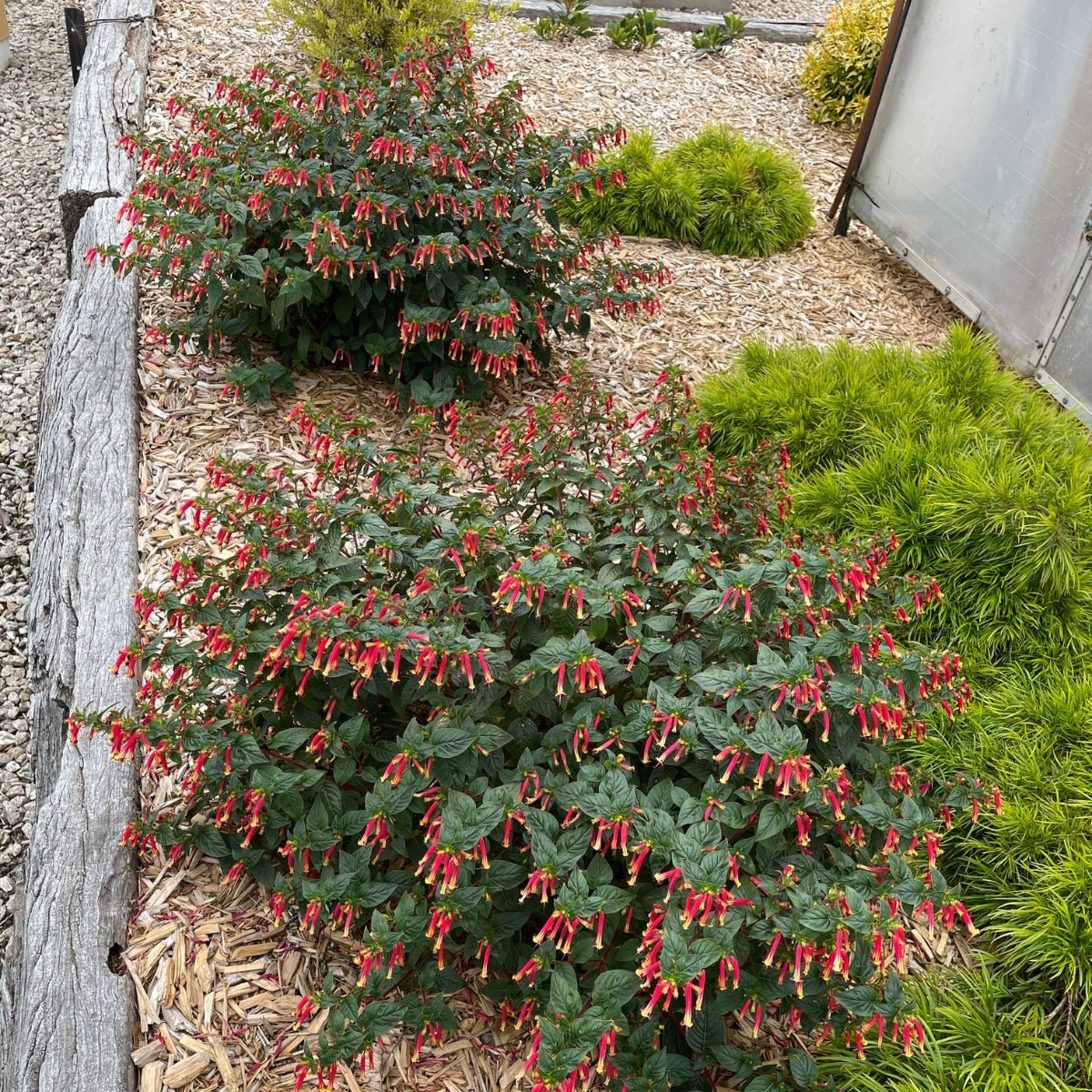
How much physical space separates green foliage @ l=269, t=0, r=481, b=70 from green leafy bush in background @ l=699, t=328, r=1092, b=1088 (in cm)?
296

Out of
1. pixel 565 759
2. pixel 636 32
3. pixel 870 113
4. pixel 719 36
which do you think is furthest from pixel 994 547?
pixel 719 36

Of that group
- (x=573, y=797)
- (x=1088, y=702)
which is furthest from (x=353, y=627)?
(x=1088, y=702)

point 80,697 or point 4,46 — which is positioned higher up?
point 4,46

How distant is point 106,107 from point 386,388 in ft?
8.75

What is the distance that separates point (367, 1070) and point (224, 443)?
2125 millimetres

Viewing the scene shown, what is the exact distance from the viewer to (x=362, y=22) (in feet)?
18.6

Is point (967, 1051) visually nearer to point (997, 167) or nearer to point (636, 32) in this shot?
point (997, 167)

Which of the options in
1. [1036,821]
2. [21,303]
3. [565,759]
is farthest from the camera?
[21,303]

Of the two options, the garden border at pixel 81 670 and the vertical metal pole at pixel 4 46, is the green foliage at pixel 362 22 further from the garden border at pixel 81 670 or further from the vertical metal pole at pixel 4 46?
the vertical metal pole at pixel 4 46

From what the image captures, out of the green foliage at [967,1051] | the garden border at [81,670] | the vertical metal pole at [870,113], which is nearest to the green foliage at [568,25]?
the vertical metal pole at [870,113]

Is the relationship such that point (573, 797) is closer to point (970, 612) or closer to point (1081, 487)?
point (970, 612)

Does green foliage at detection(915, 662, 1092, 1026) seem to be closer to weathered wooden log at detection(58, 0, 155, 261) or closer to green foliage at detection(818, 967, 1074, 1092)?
green foliage at detection(818, 967, 1074, 1092)

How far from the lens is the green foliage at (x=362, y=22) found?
18.5 feet

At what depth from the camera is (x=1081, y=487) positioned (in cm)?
326
